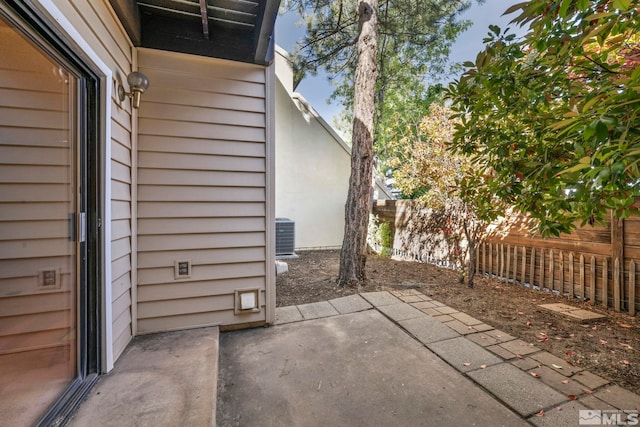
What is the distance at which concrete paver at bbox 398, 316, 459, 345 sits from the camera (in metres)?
2.53

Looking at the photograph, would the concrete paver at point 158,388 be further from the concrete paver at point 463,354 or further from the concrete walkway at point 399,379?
the concrete paver at point 463,354

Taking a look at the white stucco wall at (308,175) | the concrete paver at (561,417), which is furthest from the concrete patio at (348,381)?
the white stucco wall at (308,175)

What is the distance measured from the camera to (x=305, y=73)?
7.07 m

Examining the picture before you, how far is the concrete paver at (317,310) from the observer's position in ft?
10.1

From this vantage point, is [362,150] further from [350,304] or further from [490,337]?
[490,337]

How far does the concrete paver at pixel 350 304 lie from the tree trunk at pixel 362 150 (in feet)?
2.33

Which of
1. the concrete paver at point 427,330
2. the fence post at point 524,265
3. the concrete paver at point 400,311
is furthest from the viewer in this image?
the fence post at point 524,265

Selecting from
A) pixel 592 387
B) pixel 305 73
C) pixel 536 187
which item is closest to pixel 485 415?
pixel 592 387

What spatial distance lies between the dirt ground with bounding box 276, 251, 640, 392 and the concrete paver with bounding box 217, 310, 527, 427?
0.99m

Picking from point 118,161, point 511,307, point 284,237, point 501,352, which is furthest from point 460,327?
point 284,237

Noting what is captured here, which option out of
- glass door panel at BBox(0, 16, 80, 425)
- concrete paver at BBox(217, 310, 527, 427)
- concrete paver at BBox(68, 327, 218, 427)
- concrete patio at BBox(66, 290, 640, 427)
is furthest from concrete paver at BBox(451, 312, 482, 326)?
glass door panel at BBox(0, 16, 80, 425)

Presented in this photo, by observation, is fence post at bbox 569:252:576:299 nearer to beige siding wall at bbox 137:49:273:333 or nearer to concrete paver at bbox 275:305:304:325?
concrete paver at bbox 275:305:304:325

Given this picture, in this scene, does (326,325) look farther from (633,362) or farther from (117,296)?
(633,362)

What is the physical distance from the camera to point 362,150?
4285 mm
